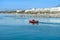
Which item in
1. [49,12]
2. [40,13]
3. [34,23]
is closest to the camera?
[34,23]

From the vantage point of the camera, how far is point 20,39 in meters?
7.94

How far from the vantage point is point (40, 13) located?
42906 mm

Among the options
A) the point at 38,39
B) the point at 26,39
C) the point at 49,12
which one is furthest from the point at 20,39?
the point at 49,12

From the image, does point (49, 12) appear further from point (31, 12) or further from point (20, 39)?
point (20, 39)

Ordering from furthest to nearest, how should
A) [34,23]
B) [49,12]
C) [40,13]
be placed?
1. [40,13]
2. [49,12]
3. [34,23]

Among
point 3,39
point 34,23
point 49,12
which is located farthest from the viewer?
point 49,12

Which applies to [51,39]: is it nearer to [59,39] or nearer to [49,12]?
[59,39]

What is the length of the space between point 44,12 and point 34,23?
25.3 meters

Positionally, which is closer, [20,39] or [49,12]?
[20,39]

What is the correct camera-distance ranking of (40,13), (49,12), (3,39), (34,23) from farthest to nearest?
(40,13), (49,12), (34,23), (3,39)

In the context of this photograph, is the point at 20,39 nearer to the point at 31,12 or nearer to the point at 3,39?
the point at 3,39

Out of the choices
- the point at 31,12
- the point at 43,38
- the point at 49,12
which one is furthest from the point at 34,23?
the point at 31,12

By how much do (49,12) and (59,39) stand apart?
3247 centimetres

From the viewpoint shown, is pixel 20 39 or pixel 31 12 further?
pixel 31 12
